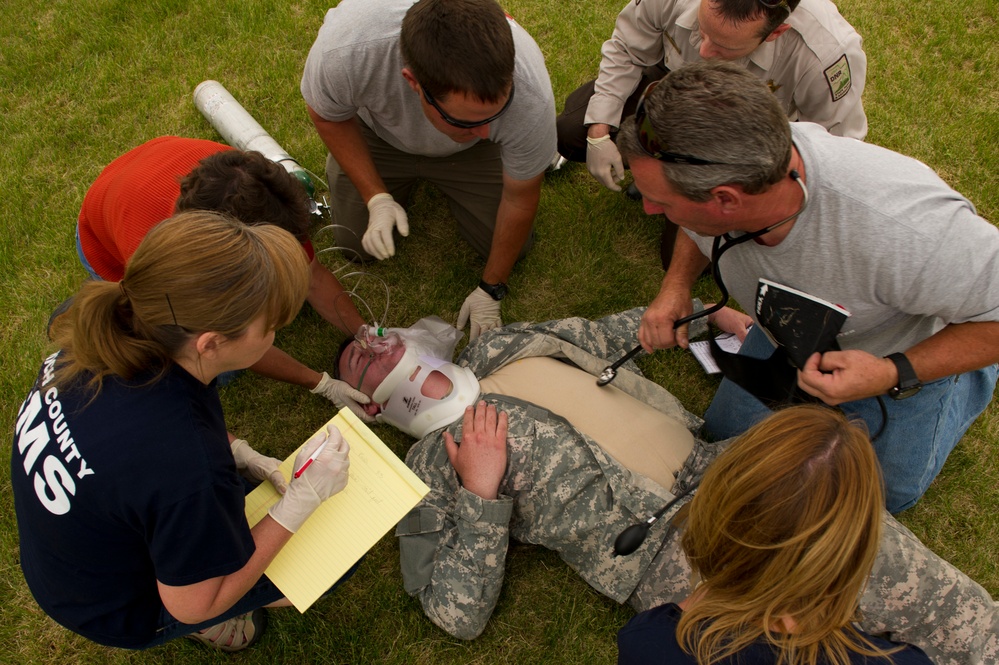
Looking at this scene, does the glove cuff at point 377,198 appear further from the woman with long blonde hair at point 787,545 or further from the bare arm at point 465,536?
the woman with long blonde hair at point 787,545

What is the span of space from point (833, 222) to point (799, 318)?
0.36 m

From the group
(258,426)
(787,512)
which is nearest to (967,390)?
(787,512)

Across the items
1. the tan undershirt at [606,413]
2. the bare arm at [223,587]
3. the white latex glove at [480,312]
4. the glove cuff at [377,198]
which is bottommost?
the white latex glove at [480,312]

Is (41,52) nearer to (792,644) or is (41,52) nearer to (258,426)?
(258,426)

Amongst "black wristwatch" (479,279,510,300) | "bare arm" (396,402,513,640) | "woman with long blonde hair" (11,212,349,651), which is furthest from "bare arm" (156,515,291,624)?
"black wristwatch" (479,279,510,300)

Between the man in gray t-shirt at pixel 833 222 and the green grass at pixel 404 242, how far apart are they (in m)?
1.28

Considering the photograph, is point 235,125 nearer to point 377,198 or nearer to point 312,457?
point 377,198

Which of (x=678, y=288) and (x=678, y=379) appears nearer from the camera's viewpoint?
(x=678, y=288)

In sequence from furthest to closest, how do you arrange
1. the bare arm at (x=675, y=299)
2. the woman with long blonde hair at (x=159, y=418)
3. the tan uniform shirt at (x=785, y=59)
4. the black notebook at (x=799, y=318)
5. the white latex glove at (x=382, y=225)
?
the white latex glove at (x=382, y=225), the tan uniform shirt at (x=785, y=59), the bare arm at (x=675, y=299), the black notebook at (x=799, y=318), the woman with long blonde hair at (x=159, y=418)

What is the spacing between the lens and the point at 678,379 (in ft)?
11.6

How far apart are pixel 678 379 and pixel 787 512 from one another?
198cm

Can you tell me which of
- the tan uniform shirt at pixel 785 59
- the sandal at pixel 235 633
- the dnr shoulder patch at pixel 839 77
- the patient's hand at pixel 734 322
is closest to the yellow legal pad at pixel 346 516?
the sandal at pixel 235 633

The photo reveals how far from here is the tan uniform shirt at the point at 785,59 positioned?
2996 mm

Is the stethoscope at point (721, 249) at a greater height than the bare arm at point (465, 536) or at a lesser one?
greater
